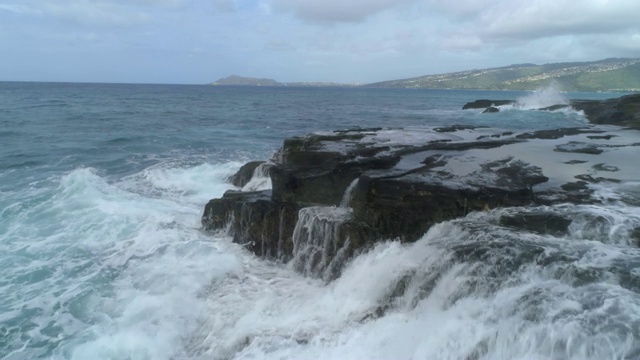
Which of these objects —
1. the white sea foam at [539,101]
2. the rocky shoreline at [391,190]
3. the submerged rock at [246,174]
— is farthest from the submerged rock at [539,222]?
the white sea foam at [539,101]

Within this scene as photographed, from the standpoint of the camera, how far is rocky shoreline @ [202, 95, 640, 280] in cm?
1047

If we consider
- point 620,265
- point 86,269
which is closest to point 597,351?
point 620,265

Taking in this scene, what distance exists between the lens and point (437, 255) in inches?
355

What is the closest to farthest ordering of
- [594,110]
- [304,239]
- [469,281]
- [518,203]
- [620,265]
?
[620,265] < [469,281] < [518,203] < [304,239] < [594,110]

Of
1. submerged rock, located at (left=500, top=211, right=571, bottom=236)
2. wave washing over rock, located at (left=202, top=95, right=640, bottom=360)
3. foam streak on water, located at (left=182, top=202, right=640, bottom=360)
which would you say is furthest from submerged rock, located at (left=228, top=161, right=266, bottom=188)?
submerged rock, located at (left=500, top=211, right=571, bottom=236)

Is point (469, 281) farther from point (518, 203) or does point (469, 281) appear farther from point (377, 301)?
point (518, 203)

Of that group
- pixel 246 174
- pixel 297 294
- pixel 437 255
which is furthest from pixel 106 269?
pixel 437 255

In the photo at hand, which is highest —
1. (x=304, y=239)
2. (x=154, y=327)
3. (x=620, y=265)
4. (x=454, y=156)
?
(x=454, y=156)

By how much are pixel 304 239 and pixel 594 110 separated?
1663 inches

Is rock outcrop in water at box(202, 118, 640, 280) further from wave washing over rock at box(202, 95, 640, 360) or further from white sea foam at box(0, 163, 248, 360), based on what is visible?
white sea foam at box(0, 163, 248, 360)

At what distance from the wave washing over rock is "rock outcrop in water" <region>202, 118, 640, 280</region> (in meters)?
0.04

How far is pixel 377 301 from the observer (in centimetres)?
930

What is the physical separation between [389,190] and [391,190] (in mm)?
50

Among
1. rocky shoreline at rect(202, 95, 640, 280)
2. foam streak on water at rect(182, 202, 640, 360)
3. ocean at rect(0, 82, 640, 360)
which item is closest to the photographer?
foam streak on water at rect(182, 202, 640, 360)
